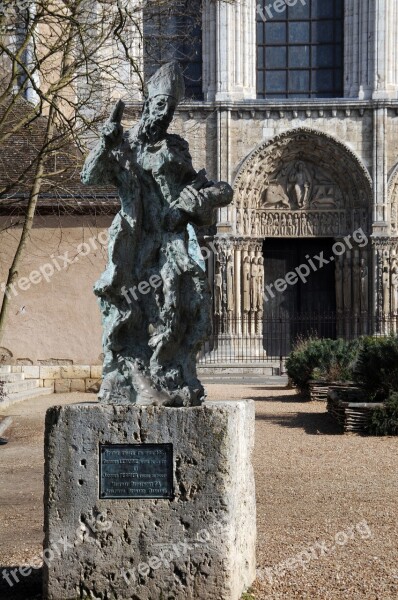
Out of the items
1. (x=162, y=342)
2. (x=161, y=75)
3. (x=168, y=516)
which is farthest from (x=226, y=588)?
(x=161, y=75)

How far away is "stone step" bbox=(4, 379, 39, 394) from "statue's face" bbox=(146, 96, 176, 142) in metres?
11.3

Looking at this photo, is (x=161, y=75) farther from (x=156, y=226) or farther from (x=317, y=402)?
(x=317, y=402)

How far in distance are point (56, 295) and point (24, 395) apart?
261 cm

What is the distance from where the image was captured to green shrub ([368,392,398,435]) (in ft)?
37.4

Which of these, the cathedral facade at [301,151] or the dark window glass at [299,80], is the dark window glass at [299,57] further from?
the dark window glass at [299,80]

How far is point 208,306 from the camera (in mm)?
4773

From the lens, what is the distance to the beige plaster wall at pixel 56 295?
1817 cm

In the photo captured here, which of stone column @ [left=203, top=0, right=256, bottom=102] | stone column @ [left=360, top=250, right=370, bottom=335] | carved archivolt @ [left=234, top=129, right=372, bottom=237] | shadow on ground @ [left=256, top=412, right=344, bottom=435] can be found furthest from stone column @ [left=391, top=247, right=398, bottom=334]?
shadow on ground @ [left=256, top=412, right=344, bottom=435]

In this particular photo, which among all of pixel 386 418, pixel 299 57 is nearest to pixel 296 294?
pixel 299 57

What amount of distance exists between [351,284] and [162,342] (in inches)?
834

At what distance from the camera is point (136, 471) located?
4441 mm

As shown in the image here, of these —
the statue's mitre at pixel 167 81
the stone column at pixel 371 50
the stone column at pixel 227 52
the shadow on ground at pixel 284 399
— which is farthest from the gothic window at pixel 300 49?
the statue's mitre at pixel 167 81

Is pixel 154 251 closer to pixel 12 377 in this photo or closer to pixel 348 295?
pixel 12 377

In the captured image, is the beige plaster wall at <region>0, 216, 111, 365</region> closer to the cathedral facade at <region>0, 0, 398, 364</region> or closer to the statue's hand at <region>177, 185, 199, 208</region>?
the cathedral facade at <region>0, 0, 398, 364</region>
